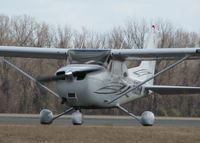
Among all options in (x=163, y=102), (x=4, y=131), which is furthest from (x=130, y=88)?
(x=163, y=102)

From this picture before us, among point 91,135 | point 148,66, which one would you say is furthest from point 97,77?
point 148,66

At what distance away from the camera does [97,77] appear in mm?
21484

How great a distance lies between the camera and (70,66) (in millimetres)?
20812

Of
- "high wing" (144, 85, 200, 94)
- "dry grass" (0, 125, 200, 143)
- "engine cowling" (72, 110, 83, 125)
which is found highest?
"high wing" (144, 85, 200, 94)

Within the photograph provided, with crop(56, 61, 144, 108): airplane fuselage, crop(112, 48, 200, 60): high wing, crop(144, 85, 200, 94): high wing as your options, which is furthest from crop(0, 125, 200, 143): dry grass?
crop(144, 85, 200, 94): high wing

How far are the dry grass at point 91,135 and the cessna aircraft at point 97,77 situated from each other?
3865 mm

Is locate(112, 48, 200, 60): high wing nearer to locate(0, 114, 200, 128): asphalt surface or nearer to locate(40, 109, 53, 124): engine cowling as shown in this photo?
locate(0, 114, 200, 128): asphalt surface

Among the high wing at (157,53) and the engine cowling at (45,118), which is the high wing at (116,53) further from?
the engine cowling at (45,118)

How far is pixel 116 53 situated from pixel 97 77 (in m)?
1.60

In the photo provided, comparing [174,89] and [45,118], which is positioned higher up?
[174,89]

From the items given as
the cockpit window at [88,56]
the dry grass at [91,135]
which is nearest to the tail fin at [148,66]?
the cockpit window at [88,56]

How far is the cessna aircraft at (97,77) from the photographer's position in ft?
68.1

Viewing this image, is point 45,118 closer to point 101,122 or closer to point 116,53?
point 116,53

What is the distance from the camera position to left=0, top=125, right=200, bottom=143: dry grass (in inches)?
579
